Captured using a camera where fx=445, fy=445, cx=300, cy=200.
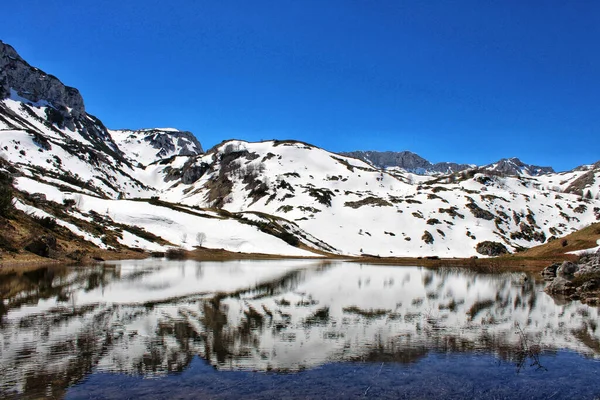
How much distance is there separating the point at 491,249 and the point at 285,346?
562ft

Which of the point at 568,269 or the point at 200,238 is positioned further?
the point at 200,238

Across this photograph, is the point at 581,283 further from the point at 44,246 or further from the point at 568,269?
the point at 44,246

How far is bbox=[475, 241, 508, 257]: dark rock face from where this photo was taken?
567 feet

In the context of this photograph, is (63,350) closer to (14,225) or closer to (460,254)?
(14,225)

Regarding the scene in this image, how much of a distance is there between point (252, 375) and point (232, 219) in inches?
5891

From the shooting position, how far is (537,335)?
2533cm

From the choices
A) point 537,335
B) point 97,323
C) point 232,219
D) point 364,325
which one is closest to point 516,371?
point 537,335

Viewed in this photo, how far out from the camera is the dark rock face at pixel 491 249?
172875mm

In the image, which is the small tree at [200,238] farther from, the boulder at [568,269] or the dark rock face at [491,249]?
the dark rock face at [491,249]

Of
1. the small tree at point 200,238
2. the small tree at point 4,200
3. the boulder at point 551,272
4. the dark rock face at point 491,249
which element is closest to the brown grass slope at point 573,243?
the boulder at point 551,272

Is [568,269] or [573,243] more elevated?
[573,243]

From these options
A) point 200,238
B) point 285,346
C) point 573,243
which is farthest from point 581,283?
point 200,238

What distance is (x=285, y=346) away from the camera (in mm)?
21297

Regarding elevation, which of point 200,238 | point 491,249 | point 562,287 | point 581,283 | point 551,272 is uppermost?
point 200,238
